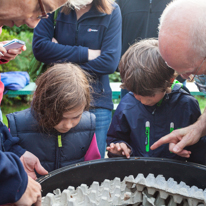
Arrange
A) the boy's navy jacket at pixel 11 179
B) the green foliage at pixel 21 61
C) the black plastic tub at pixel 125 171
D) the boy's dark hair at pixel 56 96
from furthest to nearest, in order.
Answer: the green foliage at pixel 21 61, the boy's dark hair at pixel 56 96, the black plastic tub at pixel 125 171, the boy's navy jacket at pixel 11 179

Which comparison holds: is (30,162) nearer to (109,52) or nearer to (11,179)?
(11,179)

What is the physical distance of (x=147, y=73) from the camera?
1628mm

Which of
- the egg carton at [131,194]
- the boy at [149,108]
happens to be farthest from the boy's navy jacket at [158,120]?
the egg carton at [131,194]

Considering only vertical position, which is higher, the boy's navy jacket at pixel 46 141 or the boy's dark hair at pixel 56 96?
the boy's dark hair at pixel 56 96

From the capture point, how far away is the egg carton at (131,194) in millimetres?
1214

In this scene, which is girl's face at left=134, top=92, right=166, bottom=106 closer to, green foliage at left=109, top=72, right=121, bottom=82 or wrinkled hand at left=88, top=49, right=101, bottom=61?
wrinkled hand at left=88, top=49, right=101, bottom=61

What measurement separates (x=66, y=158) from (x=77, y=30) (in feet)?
3.27

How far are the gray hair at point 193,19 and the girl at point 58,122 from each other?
0.68 meters

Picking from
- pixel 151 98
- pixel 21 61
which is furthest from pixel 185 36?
pixel 21 61

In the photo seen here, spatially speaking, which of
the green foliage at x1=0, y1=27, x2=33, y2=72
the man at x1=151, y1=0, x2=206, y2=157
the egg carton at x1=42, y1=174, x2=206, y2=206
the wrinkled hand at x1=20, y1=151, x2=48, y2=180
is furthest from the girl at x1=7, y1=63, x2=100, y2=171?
the green foliage at x1=0, y1=27, x2=33, y2=72

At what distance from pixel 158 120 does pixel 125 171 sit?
45 cm

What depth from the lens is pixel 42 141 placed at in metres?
1.69

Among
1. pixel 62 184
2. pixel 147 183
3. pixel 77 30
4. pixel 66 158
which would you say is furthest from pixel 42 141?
pixel 77 30

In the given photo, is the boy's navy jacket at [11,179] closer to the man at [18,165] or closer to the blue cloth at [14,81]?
the man at [18,165]
